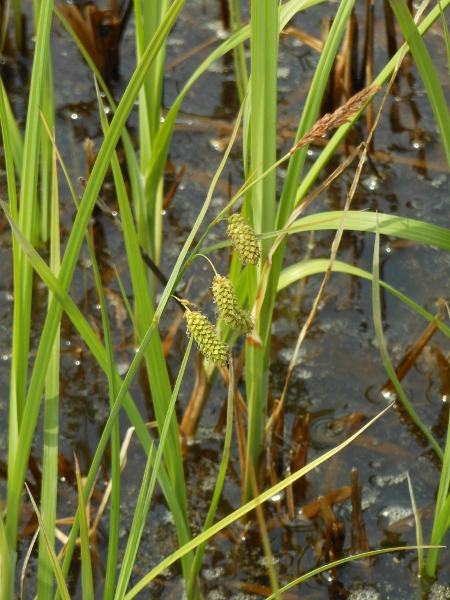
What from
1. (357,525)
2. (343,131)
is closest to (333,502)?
(357,525)

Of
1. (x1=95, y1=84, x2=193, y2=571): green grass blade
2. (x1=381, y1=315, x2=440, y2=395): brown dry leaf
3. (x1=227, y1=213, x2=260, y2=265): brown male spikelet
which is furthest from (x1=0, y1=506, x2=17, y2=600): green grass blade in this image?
(x1=381, y1=315, x2=440, y2=395): brown dry leaf

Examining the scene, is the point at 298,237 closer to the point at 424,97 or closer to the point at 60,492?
the point at 424,97

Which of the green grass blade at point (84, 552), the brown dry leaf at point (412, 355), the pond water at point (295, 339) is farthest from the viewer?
the brown dry leaf at point (412, 355)

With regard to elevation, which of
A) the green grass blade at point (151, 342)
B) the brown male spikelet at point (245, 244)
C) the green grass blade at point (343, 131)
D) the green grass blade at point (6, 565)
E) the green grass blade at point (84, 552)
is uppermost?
the green grass blade at point (343, 131)

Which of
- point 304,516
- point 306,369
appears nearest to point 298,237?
point 306,369

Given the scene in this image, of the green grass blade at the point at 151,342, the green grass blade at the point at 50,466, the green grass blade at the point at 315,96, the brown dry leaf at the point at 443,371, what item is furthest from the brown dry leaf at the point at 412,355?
the green grass blade at the point at 50,466

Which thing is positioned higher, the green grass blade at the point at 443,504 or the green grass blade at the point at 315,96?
the green grass blade at the point at 315,96

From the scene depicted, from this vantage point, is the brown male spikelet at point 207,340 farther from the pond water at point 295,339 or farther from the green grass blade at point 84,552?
the pond water at point 295,339

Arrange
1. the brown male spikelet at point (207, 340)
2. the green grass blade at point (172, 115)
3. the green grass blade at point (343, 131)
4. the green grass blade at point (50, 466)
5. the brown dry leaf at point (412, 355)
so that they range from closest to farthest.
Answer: the brown male spikelet at point (207, 340) → the green grass blade at point (50, 466) → the green grass blade at point (343, 131) → the green grass blade at point (172, 115) → the brown dry leaf at point (412, 355)
